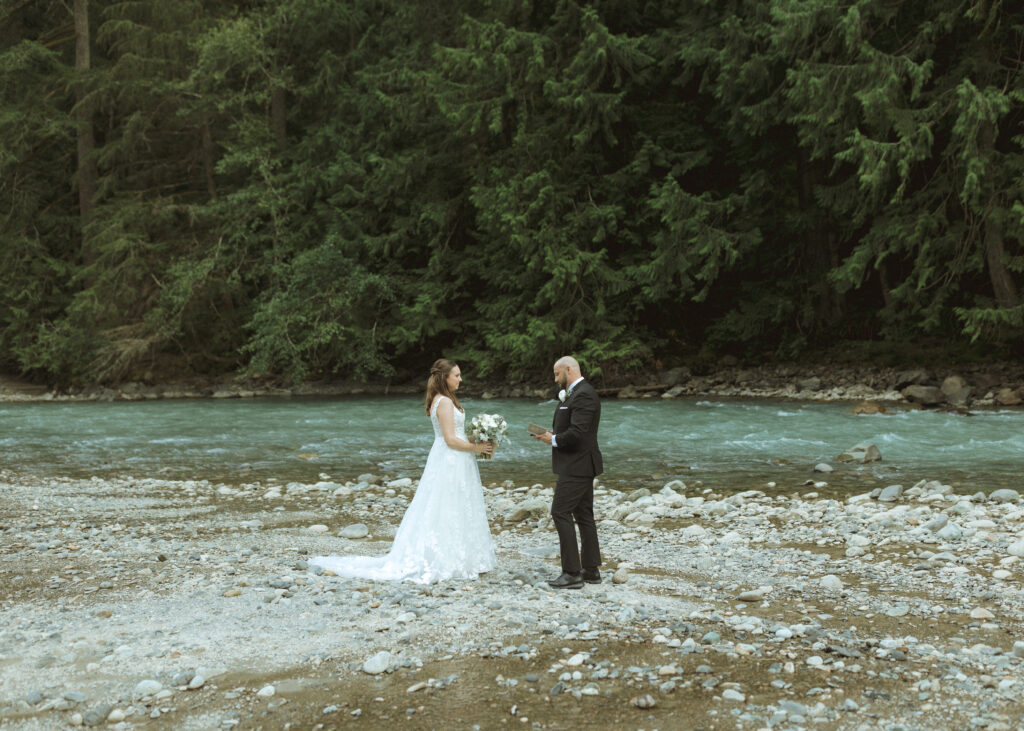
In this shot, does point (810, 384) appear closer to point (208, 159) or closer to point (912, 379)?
point (912, 379)

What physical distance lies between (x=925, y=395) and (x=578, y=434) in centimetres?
1665

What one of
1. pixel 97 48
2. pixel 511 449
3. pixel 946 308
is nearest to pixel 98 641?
pixel 511 449

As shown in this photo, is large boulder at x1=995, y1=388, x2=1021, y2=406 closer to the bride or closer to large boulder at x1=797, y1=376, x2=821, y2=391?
large boulder at x1=797, y1=376, x2=821, y2=391

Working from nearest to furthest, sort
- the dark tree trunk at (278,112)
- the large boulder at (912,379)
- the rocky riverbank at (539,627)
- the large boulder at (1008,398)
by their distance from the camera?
the rocky riverbank at (539,627) < the large boulder at (1008,398) < the large boulder at (912,379) < the dark tree trunk at (278,112)

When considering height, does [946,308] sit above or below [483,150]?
below

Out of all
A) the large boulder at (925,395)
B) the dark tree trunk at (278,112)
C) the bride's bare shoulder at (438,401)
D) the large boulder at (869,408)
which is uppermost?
the dark tree trunk at (278,112)

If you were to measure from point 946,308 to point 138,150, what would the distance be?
1132 inches

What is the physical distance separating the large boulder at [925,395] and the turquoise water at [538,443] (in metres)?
1.61

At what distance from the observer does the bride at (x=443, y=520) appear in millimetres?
7270

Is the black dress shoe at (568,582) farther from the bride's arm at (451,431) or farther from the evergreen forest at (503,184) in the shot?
the evergreen forest at (503,184)

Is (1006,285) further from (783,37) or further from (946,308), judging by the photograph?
(783,37)

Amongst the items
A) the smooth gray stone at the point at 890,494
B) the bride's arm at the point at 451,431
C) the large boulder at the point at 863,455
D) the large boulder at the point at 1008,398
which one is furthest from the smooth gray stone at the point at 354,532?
the large boulder at the point at 1008,398

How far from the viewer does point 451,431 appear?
737 centimetres

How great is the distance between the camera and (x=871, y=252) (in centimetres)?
2195
